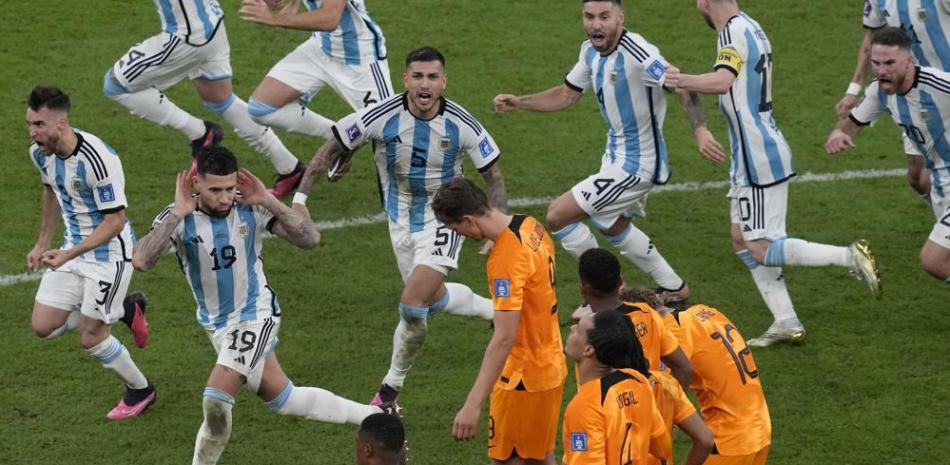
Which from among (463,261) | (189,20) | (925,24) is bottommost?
(463,261)

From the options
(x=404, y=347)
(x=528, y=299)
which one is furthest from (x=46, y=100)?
(x=528, y=299)

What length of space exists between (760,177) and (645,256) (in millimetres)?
1063

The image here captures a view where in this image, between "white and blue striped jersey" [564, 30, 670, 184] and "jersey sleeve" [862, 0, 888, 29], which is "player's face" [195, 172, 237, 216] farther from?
"jersey sleeve" [862, 0, 888, 29]

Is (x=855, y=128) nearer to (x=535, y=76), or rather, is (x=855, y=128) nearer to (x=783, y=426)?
(x=783, y=426)

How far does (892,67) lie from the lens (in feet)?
32.0

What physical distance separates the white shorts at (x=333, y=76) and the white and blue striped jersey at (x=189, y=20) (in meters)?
0.63

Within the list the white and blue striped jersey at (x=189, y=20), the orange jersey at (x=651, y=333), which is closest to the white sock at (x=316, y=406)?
the orange jersey at (x=651, y=333)

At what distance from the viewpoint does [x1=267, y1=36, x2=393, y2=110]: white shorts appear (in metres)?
12.1

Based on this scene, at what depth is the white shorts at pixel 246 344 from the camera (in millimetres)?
8633

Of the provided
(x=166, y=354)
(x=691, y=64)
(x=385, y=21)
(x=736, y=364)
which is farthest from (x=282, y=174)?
(x=736, y=364)

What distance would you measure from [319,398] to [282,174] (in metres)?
3.92

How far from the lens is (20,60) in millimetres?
14641

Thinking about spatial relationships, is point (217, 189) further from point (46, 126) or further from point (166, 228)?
point (46, 126)

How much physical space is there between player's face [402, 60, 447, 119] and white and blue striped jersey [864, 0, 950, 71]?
3912 millimetres
